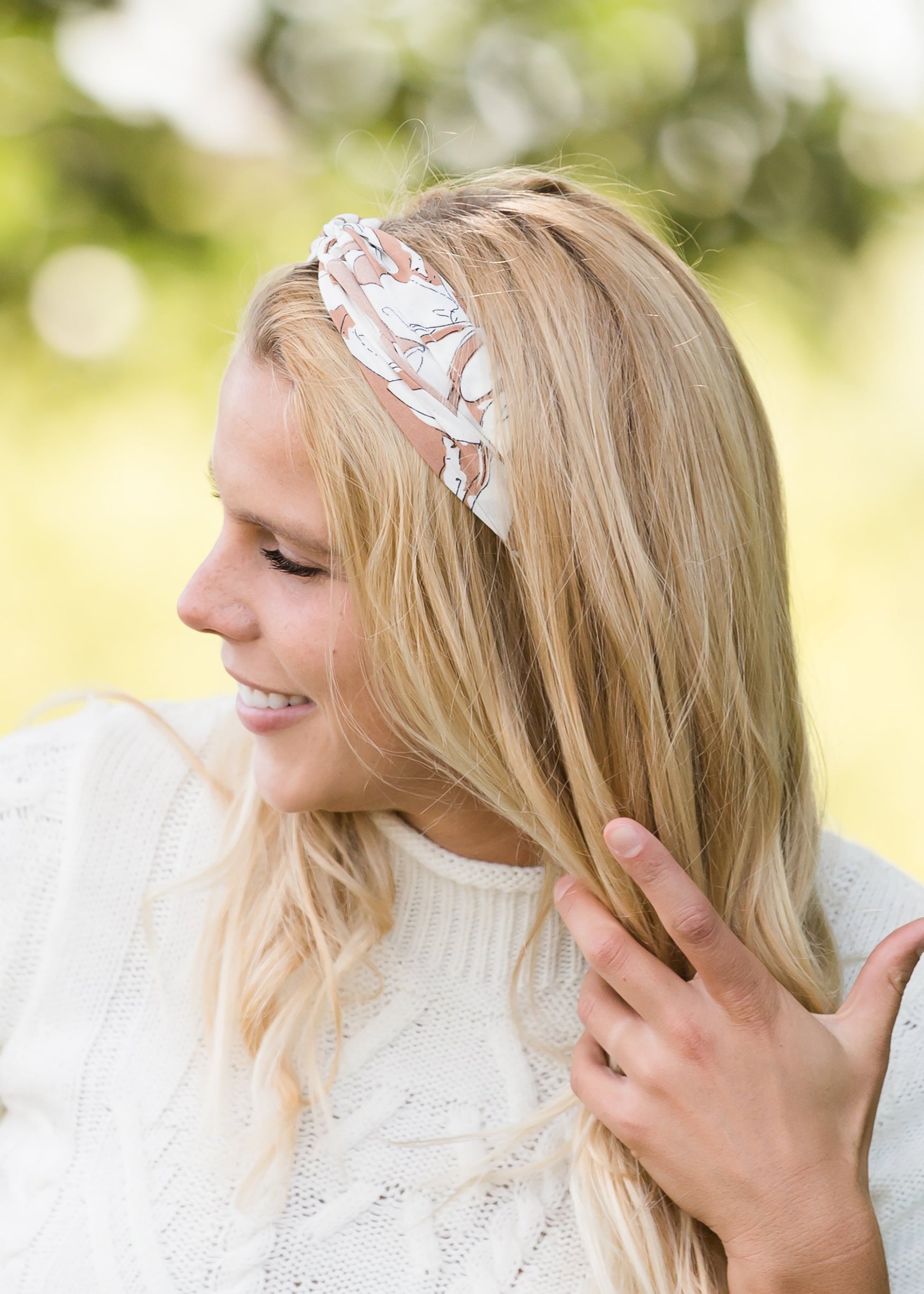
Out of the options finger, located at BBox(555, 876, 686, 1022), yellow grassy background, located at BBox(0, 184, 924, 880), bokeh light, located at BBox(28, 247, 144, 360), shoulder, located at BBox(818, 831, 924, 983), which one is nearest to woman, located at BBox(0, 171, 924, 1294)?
finger, located at BBox(555, 876, 686, 1022)

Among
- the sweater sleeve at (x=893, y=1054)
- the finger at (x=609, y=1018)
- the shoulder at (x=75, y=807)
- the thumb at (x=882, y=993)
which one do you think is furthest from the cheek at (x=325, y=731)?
the sweater sleeve at (x=893, y=1054)

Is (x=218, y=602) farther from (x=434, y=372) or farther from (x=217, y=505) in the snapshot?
(x=217, y=505)

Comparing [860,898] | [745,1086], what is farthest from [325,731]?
[860,898]

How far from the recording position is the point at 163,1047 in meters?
1.42

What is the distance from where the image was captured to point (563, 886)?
1.36 metres

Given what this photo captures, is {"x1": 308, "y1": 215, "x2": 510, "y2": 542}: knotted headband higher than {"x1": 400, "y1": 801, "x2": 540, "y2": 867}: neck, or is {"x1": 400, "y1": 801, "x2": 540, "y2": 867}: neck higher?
{"x1": 308, "y1": 215, "x2": 510, "y2": 542}: knotted headband

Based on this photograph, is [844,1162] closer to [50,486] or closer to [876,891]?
[876,891]

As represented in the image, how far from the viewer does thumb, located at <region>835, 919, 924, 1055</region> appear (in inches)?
50.4

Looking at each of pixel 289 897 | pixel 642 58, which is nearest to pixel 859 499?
pixel 642 58

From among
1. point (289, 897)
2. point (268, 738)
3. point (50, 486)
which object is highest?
point (50, 486)

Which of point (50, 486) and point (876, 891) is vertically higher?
point (50, 486)

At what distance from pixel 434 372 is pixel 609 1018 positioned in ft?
2.42

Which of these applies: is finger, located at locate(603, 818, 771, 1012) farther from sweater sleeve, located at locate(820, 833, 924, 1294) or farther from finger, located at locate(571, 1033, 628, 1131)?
sweater sleeve, located at locate(820, 833, 924, 1294)

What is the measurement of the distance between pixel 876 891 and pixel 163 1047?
98 centimetres
